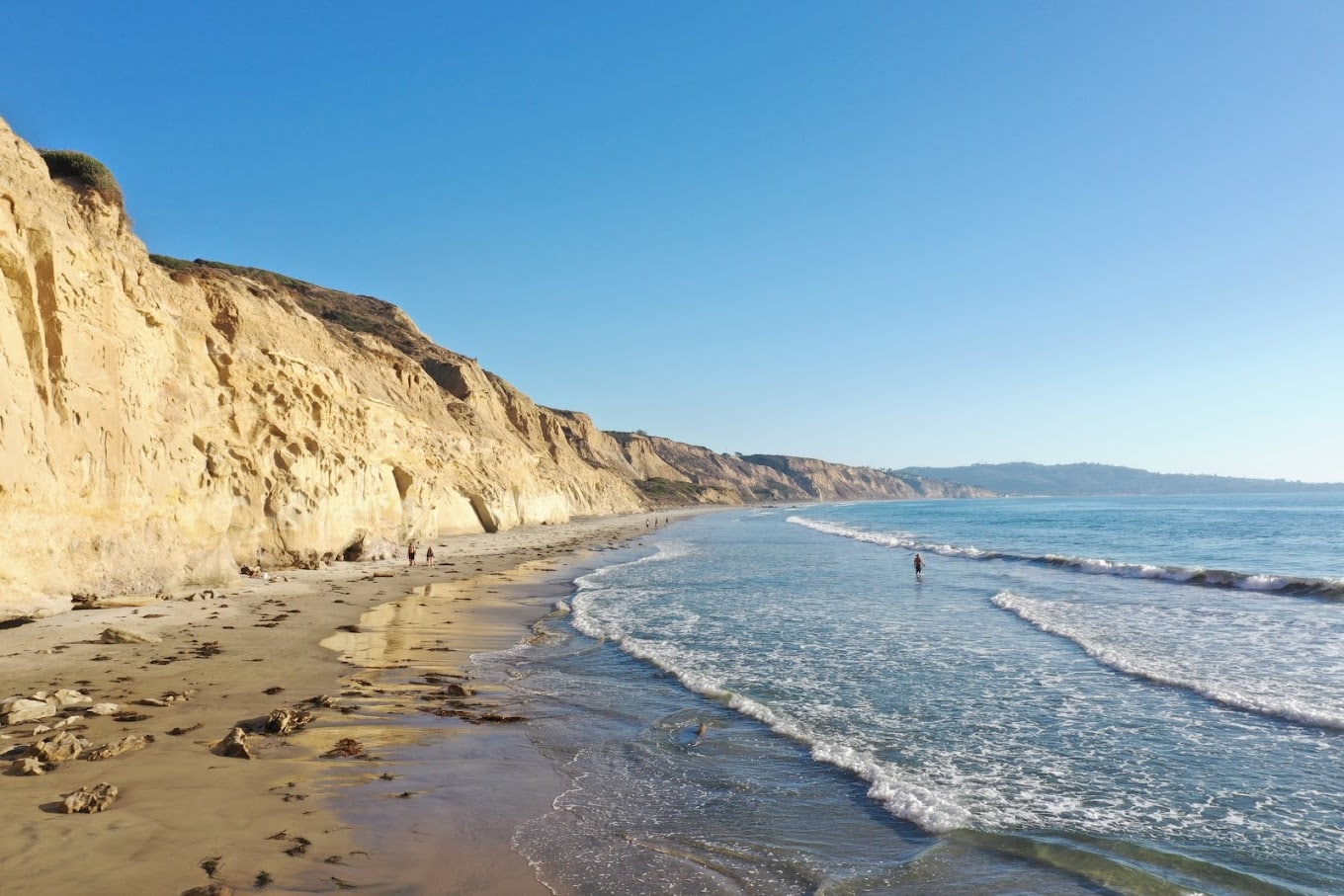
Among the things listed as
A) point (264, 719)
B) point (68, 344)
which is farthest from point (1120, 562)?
point (68, 344)

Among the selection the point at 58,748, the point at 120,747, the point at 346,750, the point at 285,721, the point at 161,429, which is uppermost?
the point at 161,429

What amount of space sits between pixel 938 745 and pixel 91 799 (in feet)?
27.8

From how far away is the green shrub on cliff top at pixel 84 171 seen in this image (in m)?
20.3

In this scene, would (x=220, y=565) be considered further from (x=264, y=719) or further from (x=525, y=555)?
(x=525, y=555)

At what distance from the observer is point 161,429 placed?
727 inches

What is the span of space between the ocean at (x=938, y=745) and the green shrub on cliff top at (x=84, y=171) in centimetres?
1759

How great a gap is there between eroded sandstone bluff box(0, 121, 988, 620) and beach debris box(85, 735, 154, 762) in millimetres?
8334

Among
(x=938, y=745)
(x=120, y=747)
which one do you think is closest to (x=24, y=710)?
(x=120, y=747)

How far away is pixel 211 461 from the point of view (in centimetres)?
2073

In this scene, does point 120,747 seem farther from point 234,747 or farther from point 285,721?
point 285,721

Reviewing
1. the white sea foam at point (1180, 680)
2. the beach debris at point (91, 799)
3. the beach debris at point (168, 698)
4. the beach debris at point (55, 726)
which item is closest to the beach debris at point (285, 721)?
the beach debris at point (168, 698)

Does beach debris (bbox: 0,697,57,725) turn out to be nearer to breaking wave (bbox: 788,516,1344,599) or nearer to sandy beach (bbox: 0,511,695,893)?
sandy beach (bbox: 0,511,695,893)

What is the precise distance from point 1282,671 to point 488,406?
6173 cm

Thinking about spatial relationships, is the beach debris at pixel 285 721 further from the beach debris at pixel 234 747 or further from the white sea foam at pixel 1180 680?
the white sea foam at pixel 1180 680
